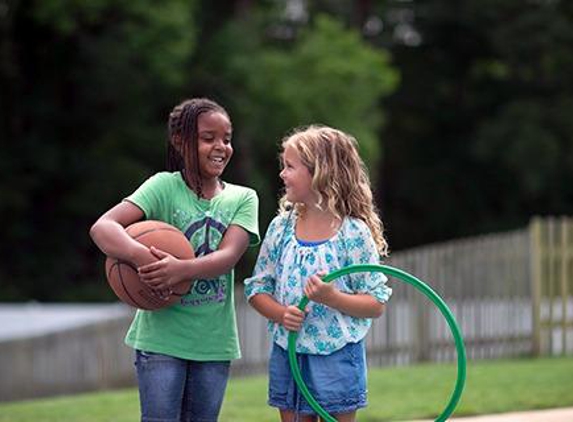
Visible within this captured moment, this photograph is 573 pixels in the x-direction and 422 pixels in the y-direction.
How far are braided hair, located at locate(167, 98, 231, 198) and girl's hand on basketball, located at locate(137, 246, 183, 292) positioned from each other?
424 mm

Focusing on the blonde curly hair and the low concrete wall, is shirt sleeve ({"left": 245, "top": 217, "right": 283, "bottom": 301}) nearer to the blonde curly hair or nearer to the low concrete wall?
the blonde curly hair

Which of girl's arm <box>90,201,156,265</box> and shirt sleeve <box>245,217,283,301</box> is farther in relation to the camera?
shirt sleeve <box>245,217,283,301</box>

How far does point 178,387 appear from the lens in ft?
17.9

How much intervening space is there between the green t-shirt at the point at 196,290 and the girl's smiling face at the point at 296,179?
246 millimetres

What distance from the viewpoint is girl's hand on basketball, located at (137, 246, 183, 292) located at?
5305 mm

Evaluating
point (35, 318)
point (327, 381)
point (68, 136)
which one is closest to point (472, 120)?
point (68, 136)

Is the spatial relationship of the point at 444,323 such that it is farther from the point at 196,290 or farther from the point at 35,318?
the point at 196,290

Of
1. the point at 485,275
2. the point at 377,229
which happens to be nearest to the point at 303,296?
the point at 377,229

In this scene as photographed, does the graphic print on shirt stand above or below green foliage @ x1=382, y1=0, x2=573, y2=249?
below

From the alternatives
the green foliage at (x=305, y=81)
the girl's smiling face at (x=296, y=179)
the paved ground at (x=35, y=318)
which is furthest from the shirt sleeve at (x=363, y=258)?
the green foliage at (x=305, y=81)

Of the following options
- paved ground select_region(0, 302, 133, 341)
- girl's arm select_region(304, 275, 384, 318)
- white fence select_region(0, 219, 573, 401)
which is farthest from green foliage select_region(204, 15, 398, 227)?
girl's arm select_region(304, 275, 384, 318)

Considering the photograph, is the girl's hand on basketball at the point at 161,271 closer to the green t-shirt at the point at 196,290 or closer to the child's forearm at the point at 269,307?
the green t-shirt at the point at 196,290

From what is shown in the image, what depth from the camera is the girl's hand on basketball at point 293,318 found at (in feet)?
17.5

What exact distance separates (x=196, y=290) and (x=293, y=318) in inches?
18.0
